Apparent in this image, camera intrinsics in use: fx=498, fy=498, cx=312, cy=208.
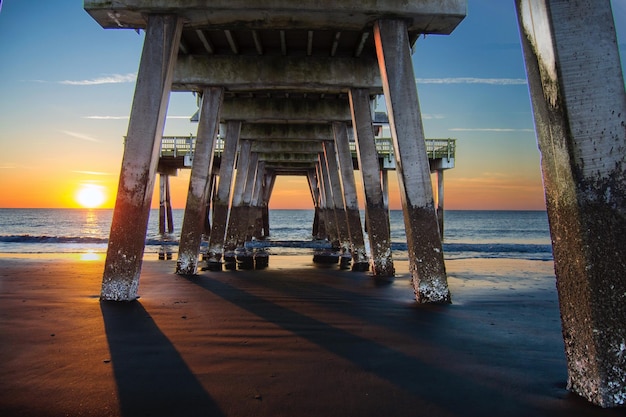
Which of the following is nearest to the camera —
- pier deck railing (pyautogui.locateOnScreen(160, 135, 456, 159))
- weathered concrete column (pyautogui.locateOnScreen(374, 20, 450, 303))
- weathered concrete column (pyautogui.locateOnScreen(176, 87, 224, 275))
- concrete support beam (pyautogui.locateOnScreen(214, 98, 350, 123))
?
weathered concrete column (pyautogui.locateOnScreen(374, 20, 450, 303))

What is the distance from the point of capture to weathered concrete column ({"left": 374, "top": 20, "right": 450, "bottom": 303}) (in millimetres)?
6480

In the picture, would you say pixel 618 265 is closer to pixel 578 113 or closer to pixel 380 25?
pixel 578 113

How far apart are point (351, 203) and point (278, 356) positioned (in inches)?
392

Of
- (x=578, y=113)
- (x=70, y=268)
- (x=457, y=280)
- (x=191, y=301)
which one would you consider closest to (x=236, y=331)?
(x=191, y=301)

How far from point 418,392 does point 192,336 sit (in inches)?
87.0

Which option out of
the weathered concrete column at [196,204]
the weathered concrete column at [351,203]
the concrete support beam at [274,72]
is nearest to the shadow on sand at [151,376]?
the weathered concrete column at [196,204]

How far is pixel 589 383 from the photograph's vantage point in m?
2.82

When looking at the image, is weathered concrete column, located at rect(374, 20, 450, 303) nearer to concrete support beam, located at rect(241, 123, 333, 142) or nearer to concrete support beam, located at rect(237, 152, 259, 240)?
concrete support beam, located at rect(241, 123, 333, 142)

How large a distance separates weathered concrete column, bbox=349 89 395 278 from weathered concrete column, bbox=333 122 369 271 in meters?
1.71

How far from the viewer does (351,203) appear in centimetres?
1360

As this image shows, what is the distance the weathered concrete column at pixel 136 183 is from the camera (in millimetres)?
6297

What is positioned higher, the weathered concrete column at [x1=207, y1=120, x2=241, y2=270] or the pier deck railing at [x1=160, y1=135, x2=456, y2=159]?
the pier deck railing at [x1=160, y1=135, x2=456, y2=159]

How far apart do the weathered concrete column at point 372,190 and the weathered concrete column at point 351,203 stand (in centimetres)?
A: 171

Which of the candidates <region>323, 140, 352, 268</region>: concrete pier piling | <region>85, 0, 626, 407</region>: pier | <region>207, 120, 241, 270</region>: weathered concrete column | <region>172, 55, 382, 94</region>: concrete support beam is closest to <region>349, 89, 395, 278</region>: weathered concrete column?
<region>85, 0, 626, 407</region>: pier
